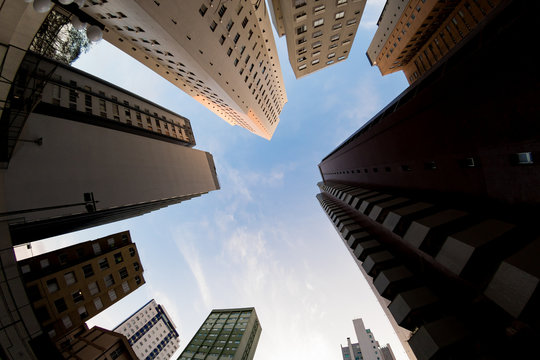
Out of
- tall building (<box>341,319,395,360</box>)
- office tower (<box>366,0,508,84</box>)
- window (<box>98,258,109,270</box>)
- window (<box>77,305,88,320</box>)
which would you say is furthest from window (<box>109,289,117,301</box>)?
tall building (<box>341,319,395,360</box>)

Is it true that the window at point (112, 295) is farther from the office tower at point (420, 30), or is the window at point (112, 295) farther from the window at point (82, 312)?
the office tower at point (420, 30)

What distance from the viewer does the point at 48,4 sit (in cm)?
680

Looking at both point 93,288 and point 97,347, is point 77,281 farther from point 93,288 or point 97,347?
point 97,347

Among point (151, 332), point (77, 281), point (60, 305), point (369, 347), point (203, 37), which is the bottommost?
point (369, 347)

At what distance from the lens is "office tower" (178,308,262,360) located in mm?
51875

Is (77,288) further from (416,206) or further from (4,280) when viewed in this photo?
(416,206)

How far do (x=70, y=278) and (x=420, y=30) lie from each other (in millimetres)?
82845

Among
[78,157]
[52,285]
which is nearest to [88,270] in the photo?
[52,285]

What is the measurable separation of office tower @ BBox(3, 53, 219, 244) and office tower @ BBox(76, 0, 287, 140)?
34.1ft

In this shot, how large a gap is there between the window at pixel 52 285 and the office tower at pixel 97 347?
957 cm

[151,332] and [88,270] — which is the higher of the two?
[88,270]

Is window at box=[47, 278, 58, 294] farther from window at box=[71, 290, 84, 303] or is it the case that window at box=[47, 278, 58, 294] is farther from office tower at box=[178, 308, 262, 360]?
office tower at box=[178, 308, 262, 360]

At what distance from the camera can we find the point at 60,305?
934 inches

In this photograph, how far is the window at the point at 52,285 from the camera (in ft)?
76.7
